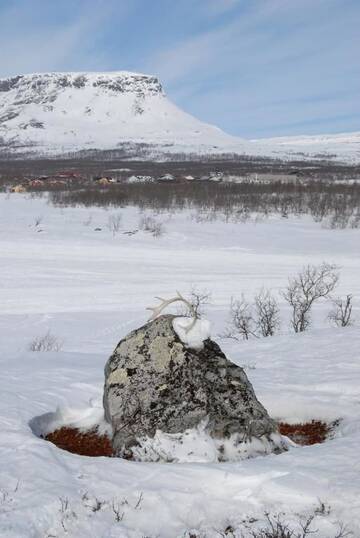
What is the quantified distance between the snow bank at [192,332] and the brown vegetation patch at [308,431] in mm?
1301

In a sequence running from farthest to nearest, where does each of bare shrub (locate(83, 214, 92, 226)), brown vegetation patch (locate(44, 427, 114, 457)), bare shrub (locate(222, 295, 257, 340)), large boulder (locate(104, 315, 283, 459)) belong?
bare shrub (locate(83, 214, 92, 226)) < bare shrub (locate(222, 295, 257, 340)) < brown vegetation patch (locate(44, 427, 114, 457)) < large boulder (locate(104, 315, 283, 459))

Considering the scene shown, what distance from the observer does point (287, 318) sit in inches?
632

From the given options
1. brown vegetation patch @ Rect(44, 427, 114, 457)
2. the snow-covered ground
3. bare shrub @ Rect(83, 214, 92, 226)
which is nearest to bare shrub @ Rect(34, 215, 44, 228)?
bare shrub @ Rect(83, 214, 92, 226)

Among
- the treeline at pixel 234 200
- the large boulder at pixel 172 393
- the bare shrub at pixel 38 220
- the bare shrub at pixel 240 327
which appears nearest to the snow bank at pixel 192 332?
the large boulder at pixel 172 393

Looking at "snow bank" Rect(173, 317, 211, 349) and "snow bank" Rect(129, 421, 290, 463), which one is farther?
"snow bank" Rect(173, 317, 211, 349)

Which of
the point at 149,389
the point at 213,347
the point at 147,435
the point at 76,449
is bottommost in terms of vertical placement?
the point at 76,449

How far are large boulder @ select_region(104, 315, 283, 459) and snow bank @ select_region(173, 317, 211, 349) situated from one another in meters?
0.05

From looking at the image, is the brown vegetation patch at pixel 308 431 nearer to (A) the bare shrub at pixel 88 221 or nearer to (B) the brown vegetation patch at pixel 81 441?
(B) the brown vegetation patch at pixel 81 441

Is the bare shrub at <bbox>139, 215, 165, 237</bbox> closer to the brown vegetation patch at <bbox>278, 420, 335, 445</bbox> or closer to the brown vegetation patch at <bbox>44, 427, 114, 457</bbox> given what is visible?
the brown vegetation patch at <bbox>278, 420, 335, 445</bbox>

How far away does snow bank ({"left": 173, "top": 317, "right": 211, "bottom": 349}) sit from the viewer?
473cm

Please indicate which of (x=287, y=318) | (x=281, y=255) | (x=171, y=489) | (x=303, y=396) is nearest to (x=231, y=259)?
(x=281, y=255)

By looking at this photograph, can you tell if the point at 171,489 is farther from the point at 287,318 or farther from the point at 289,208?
the point at 289,208

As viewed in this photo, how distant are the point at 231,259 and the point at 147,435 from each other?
2106 centimetres

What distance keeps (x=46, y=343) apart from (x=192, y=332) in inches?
356
